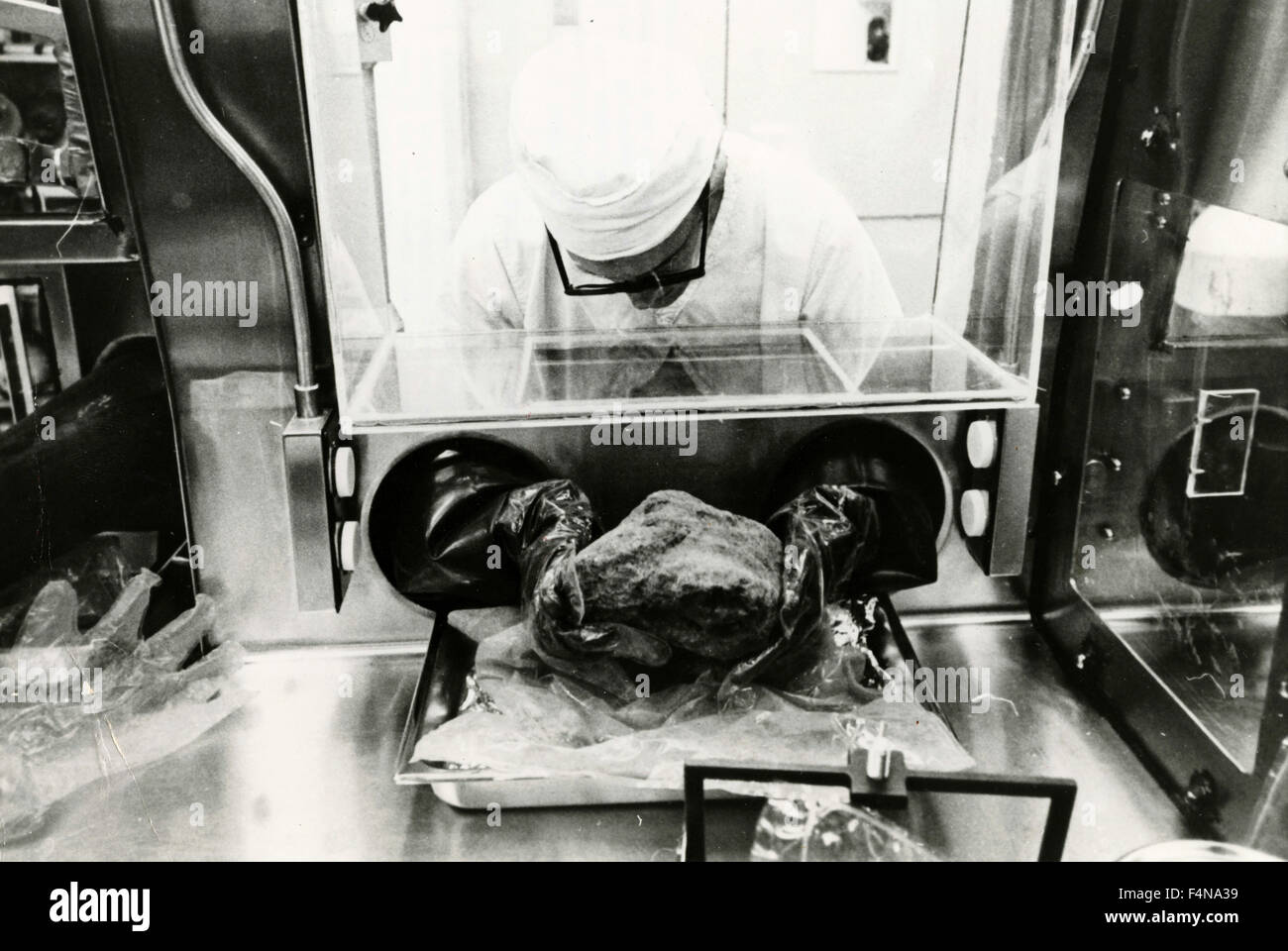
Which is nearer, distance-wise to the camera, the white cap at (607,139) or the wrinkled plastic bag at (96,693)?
the white cap at (607,139)

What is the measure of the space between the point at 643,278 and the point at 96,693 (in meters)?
0.75

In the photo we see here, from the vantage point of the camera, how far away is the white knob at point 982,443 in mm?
1190

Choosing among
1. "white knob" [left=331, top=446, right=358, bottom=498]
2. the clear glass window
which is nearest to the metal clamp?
the clear glass window

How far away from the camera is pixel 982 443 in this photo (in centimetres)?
120

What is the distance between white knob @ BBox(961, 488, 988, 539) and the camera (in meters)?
1.23

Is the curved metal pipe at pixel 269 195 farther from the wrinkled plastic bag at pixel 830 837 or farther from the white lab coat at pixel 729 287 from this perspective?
the wrinkled plastic bag at pixel 830 837

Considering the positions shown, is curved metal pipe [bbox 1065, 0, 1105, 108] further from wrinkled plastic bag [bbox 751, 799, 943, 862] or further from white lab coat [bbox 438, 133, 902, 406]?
wrinkled plastic bag [bbox 751, 799, 943, 862]

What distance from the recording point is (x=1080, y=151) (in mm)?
1221

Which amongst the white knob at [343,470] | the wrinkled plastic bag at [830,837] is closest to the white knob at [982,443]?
the wrinkled plastic bag at [830,837]

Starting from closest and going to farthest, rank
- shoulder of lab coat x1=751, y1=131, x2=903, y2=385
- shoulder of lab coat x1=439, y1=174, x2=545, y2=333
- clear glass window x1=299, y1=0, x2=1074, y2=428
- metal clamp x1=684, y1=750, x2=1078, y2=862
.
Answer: metal clamp x1=684, y1=750, x2=1078, y2=862, clear glass window x1=299, y1=0, x2=1074, y2=428, shoulder of lab coat x1=439, y1=174, x2=545, y2=333, shoulder of lab coat x1=751, y1=131, x2=903, y2=385

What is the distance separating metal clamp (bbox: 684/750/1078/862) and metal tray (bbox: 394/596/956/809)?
0.17 meters

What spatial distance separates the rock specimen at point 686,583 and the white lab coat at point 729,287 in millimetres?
160

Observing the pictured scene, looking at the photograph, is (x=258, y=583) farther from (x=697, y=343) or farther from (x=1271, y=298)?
(x=1271, y=298)
